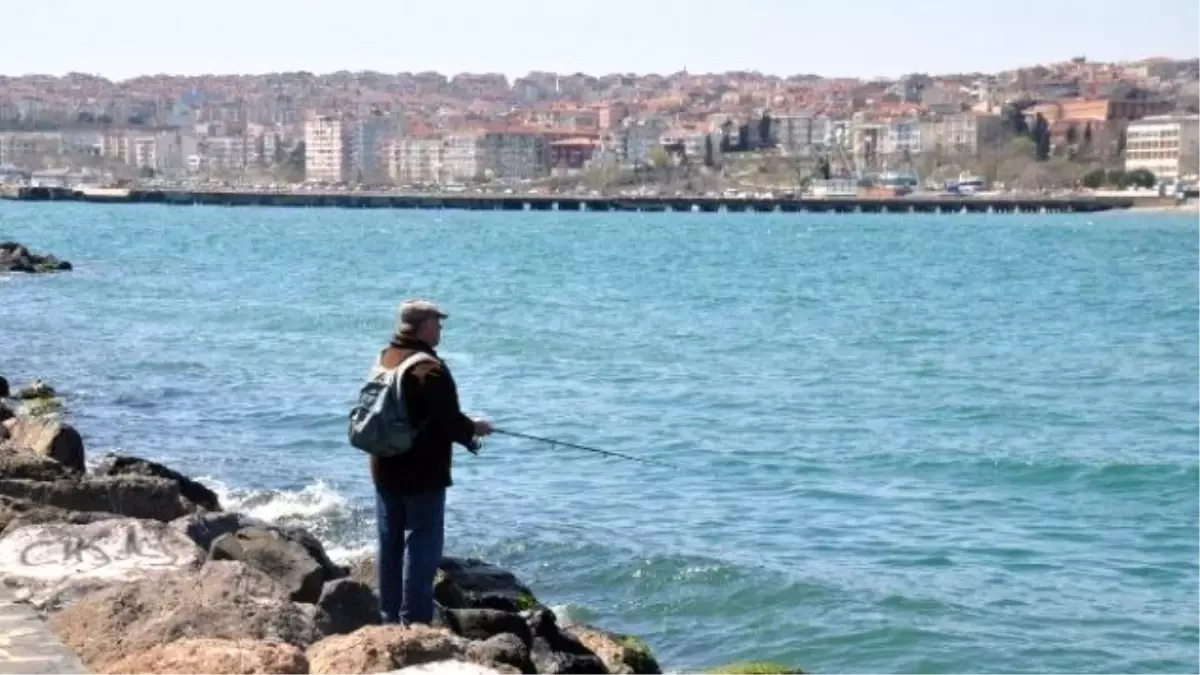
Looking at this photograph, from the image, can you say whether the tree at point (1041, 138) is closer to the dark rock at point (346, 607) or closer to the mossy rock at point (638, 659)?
the mossy rock at point (638, 659)

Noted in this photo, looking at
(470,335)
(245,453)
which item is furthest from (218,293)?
(245,453)

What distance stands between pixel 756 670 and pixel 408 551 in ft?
7.40

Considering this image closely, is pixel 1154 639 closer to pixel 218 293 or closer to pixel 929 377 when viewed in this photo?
pixel 929 377

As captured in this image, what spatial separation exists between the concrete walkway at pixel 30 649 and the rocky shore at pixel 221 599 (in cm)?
9

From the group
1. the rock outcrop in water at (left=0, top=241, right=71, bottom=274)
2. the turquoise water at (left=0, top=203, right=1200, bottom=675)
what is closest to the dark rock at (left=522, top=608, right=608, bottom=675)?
the turquoise water at (left=0, top=203, right=1200, bottom=675)

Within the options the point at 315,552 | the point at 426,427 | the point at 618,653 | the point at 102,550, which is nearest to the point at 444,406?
the point at 426,427

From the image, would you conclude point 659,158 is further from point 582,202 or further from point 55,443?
point 55,443

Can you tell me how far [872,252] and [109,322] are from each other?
4387 centimetres

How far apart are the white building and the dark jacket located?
156578 millimetres

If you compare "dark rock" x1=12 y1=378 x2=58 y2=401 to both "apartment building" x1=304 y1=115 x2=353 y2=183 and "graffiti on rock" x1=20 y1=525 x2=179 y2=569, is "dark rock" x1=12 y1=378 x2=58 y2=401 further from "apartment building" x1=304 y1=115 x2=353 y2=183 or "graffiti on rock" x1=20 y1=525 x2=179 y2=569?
"apartment building" x1=304 y1=115 x2=353 y2=183

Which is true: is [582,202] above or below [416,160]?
below

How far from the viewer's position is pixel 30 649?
6.34 m

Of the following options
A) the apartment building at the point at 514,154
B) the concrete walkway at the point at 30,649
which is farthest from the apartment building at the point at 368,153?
the concrete walkway at the point at 30,649

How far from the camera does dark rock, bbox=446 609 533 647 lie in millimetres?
7848
